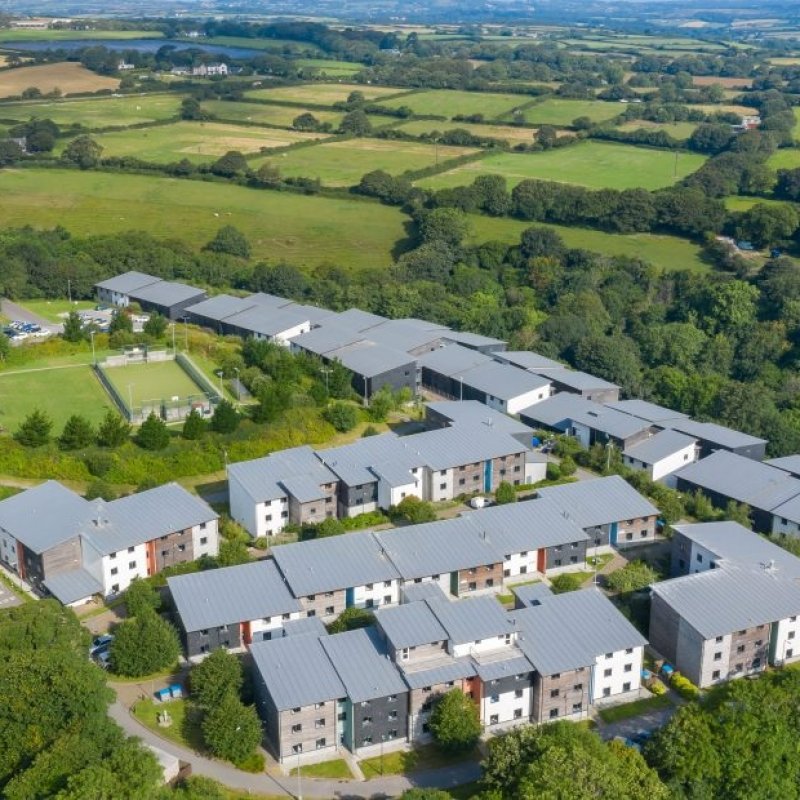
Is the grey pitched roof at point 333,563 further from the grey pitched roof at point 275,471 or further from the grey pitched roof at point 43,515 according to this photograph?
the grey pitched roof at point 43,515

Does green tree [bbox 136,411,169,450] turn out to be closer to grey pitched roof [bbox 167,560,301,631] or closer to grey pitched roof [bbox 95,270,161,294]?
grey pitched roof [bbox 167,560,301,631]

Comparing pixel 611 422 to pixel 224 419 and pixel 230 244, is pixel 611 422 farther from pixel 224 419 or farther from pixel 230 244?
pixel 230 244

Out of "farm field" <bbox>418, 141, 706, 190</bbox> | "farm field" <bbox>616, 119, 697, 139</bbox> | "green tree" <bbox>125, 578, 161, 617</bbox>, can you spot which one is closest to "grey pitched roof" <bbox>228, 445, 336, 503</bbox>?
"green tree" <bbox>125, 578, 161, 617</bbox>

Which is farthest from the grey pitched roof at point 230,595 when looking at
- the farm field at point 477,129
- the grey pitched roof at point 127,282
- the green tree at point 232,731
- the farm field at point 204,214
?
the farm field at point 477,129

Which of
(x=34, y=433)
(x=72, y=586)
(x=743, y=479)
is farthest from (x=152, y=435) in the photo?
(x=743, y=479)

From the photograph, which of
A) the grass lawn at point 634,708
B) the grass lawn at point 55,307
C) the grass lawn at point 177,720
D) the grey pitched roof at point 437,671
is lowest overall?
the grass lawn at point 634,708


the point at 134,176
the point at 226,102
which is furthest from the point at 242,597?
the point at 226,102

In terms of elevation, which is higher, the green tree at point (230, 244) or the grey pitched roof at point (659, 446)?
the green tree at point (230, 244)

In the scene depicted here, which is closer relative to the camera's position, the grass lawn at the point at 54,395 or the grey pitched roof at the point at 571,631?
the grey pitched roof at the point at 571,631
